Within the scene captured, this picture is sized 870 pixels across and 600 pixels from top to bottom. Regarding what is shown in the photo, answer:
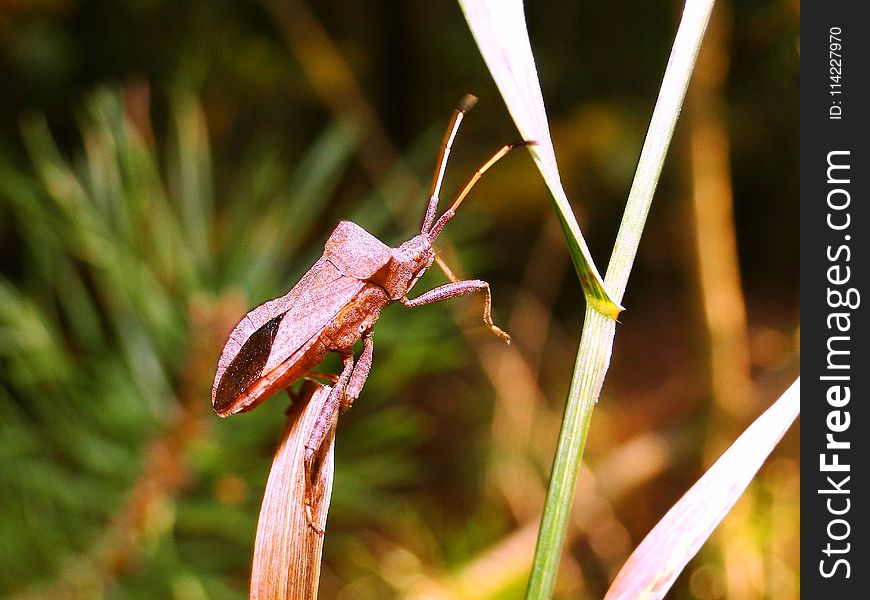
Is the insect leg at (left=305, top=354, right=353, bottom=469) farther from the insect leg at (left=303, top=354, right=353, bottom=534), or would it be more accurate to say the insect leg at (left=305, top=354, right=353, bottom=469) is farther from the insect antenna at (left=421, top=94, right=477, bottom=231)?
the insect antenna at (left=421, top=94, right=477, bottom=231)

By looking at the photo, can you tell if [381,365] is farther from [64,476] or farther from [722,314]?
[722,314]

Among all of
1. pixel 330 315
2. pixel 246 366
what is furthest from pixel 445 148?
pixel 246 366

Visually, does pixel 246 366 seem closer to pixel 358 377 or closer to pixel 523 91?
pixel 358 377

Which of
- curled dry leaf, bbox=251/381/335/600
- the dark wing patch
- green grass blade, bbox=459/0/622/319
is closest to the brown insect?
the dark wing patch

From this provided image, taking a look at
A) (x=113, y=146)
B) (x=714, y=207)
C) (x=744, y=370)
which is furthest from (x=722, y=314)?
(x=113, y=146)

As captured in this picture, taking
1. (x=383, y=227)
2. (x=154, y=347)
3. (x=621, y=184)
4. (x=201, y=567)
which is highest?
(x=621, y=184)

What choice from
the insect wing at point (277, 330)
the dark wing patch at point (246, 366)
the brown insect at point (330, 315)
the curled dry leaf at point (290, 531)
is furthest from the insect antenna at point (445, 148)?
the curled dry leaf at point (290, 531)
